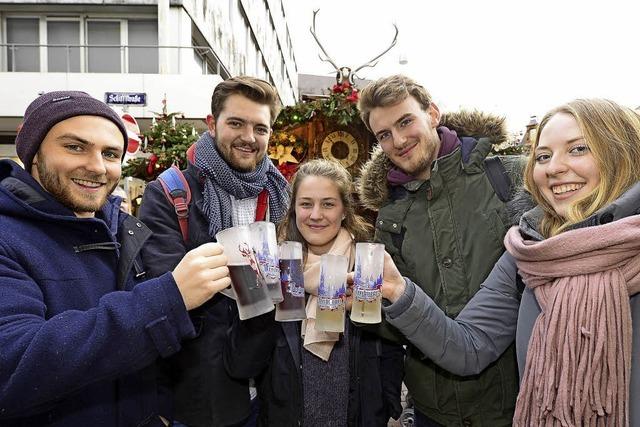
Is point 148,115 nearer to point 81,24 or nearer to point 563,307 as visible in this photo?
point 81,24

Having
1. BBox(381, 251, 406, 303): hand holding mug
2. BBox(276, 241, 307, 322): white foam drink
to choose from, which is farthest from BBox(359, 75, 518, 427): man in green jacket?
BBox(276, 241, 307, 322): white foam drink

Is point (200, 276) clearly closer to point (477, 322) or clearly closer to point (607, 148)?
point (477, 322)

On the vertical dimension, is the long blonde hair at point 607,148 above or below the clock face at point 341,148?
below

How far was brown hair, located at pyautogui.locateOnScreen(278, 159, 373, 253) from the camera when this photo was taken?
7.72ft

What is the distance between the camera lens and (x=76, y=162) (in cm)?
147

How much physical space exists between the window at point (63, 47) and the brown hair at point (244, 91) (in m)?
14.9

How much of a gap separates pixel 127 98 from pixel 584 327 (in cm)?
1520

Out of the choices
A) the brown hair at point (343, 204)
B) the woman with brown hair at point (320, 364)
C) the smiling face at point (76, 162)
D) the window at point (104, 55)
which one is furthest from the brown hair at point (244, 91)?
the window at point (104, 55)

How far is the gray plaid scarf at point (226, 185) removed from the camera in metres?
2.18

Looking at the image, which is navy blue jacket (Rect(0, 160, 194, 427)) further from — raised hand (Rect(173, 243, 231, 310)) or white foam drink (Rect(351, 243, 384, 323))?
white foam drink (Rect(351, 243, 384, 323))

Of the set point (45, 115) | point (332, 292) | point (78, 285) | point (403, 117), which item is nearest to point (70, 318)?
point (78, 285)

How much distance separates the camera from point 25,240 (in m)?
1.33

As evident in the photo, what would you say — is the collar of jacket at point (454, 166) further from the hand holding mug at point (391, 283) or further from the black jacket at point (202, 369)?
the black jacket at point (202, 369)

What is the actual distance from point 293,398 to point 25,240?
1.28 meters
